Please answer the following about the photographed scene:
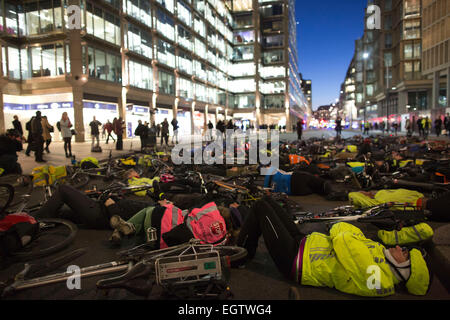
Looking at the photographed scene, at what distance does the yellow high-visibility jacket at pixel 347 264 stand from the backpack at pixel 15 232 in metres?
3.27

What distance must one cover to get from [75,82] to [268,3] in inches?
2583

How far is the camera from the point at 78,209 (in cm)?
427

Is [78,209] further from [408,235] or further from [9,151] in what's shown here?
[9,151]

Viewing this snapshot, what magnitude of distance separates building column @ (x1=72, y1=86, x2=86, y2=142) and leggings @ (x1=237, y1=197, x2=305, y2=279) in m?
26.6

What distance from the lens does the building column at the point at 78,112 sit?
26.1 meters

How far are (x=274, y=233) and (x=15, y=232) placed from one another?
119 inches

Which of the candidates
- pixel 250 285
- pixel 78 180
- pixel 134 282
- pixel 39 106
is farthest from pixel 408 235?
pixel 39 106

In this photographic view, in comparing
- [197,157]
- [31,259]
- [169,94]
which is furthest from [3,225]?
[169,94]

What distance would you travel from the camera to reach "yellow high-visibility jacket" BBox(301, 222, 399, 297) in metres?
2.40

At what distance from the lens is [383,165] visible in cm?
814

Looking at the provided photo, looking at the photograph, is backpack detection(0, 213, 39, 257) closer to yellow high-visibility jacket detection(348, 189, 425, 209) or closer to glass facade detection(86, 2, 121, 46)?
yellow high-visibility jacket detection(348, 189, 425, 209)
